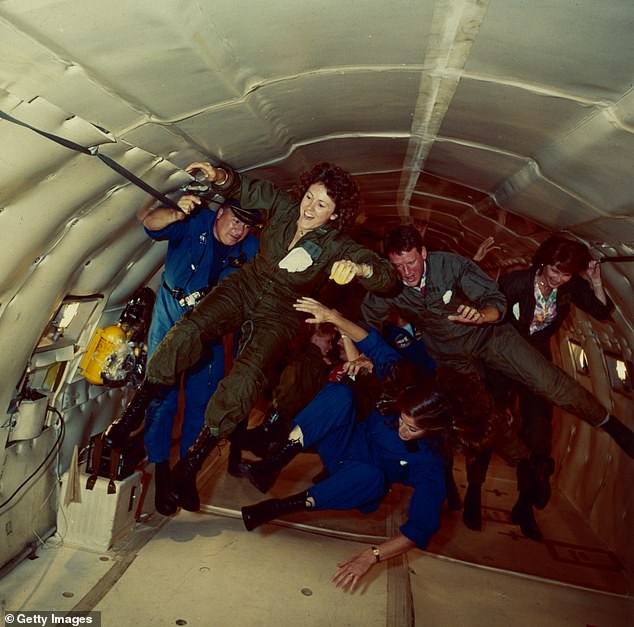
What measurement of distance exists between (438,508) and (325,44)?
3.62 meters

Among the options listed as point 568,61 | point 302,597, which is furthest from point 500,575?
point 568,61

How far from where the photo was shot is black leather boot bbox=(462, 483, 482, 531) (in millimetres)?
6512

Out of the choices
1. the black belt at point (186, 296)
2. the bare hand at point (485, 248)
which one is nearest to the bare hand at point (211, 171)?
the black belt at point (186, 296)

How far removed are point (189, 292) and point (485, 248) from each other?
4.16 meters

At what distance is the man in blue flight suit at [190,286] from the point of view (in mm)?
4719

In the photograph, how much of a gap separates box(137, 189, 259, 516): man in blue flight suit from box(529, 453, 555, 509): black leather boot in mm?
3673

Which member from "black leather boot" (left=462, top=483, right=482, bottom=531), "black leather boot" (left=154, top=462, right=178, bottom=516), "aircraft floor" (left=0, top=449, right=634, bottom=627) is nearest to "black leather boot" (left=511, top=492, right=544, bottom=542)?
"aircraft floor" (left=0, top=449, right=634, bottom=627)

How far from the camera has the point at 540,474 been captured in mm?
6301

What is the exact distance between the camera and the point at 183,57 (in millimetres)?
2283

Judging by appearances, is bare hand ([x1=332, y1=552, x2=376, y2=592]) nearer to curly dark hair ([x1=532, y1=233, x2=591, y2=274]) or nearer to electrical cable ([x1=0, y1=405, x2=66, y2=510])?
electrical cable ([x1=0, y1=405, x2=66, y2=510])

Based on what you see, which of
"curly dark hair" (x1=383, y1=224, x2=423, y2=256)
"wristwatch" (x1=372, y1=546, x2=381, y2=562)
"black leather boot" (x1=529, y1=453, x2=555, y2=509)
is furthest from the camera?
"black leather boot" (x1=529, y1=453, x2=555, y2=509)

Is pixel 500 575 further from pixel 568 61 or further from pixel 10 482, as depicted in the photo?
pixel 568 61

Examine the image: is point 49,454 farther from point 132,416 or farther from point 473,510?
point 473,510

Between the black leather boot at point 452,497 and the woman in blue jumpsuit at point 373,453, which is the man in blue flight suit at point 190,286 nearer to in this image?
the woman in blue jumpsuit at point 373,453
